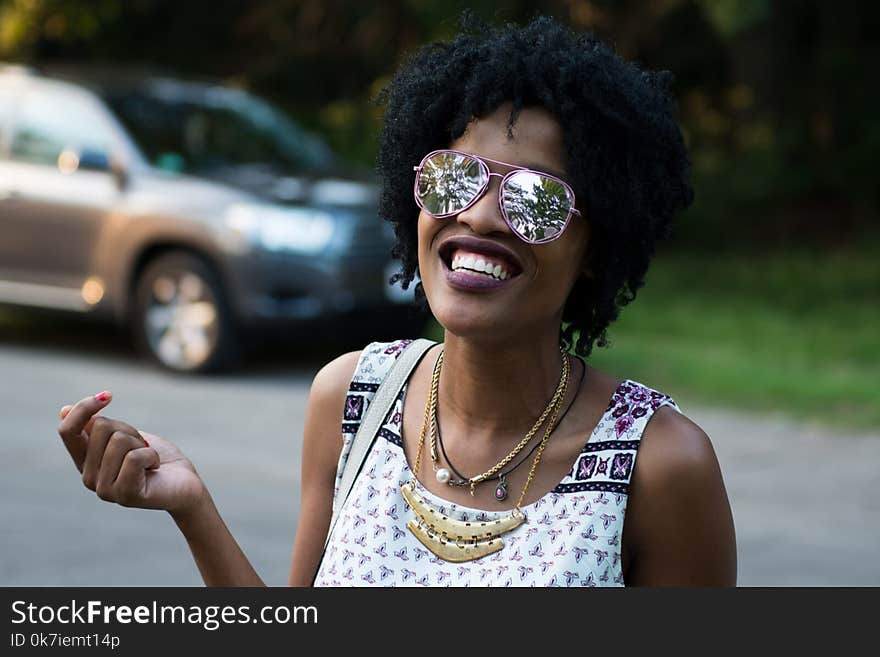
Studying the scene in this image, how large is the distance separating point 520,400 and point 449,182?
0.41 m

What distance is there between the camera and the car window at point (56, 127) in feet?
32.5

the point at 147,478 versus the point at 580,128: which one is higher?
the point at 580,128

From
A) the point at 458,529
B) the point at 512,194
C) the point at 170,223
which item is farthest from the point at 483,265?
the point at 170,223

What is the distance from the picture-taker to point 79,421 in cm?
231

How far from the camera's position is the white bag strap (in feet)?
8.46

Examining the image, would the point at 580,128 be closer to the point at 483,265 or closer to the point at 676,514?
the point at 483,265

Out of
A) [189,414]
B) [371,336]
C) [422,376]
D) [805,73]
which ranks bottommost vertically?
[422,376]

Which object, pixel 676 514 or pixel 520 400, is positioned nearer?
pixel 676 514

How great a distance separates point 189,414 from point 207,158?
7.78ft

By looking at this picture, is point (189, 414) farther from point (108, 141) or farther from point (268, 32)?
point (268, 32)

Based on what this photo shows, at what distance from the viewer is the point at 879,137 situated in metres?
15.4

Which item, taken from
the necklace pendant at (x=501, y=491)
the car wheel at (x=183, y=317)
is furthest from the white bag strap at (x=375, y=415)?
the car wheel at (x=183, y=317)

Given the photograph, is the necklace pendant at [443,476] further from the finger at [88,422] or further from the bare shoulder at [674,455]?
the finger at [88,422]

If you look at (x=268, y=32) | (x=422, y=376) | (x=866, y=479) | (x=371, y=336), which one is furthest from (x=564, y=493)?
(x=268, y=32)
